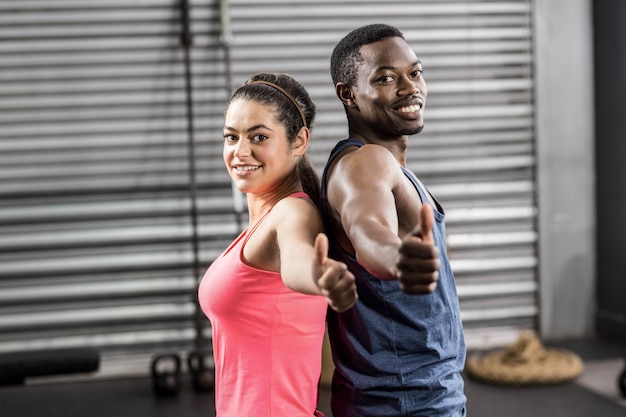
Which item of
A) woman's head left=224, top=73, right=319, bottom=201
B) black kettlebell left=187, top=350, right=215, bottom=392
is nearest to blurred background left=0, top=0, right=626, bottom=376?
black kettlebell left=187, top=350, right=215, bottom=392

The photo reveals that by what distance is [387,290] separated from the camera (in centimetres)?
153

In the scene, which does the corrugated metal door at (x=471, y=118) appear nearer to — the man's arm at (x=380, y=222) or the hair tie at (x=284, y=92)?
the hair tie at (x=284, y=92)

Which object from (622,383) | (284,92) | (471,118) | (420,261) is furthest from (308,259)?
(471,118)

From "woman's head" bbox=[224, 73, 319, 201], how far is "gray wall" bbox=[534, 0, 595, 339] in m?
3.83

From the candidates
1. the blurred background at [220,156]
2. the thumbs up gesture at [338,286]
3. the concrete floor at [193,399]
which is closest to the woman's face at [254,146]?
the thumbs up gesture at [338,286]

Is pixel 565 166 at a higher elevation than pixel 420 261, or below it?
higher

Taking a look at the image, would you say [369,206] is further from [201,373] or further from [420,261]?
[201,373]

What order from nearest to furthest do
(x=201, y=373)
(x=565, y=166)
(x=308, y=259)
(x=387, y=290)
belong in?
1. (x=308, y=259)
2. (x=387, y=290)
3. (x=201, y=373)
4. (x=565, y=166)

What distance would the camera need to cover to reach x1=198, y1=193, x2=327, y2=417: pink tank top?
1.57 metres

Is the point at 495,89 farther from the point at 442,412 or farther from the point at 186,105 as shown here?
the point at 442,412

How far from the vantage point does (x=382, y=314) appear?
155cm

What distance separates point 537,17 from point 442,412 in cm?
425

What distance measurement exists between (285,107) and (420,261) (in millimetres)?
709

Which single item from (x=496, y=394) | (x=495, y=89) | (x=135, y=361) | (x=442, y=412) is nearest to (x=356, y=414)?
(x=442, y=412)
